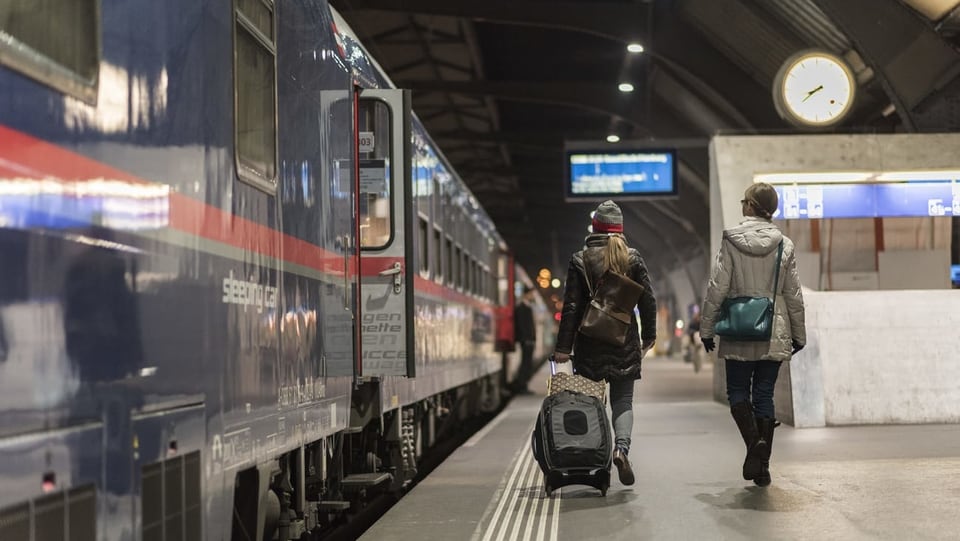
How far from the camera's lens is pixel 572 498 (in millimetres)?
8055

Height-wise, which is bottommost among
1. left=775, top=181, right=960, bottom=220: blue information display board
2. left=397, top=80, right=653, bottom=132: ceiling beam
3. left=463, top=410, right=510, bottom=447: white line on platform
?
left=463, top=410, right=510, bottom=447: white line on platform

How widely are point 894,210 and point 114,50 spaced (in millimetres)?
12095

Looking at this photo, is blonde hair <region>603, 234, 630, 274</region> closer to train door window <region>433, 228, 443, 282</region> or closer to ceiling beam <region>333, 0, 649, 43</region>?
train door window <region>433, 228, 443, 282</region>

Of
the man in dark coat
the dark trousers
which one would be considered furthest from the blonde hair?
the dark trousers

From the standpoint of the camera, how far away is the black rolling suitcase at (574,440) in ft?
25.7

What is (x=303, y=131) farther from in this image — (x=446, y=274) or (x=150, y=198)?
(x=446, y=274)

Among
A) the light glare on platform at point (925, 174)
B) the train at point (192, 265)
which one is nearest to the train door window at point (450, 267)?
the light glare on platform at point (925, 174)

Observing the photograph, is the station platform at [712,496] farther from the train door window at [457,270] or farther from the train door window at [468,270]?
the train door window at [468,270]

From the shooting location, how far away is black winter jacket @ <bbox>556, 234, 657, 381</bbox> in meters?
8.19

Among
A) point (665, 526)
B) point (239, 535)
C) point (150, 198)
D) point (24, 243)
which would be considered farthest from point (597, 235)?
point (24, 243)

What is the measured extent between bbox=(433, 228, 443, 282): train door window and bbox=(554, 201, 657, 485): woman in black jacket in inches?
179

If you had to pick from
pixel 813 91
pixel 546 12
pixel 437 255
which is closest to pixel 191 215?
pixel 437 255

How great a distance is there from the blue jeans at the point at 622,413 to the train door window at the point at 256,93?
3.14 metres

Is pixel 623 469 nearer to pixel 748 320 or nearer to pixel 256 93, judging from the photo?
pixel 748 320
